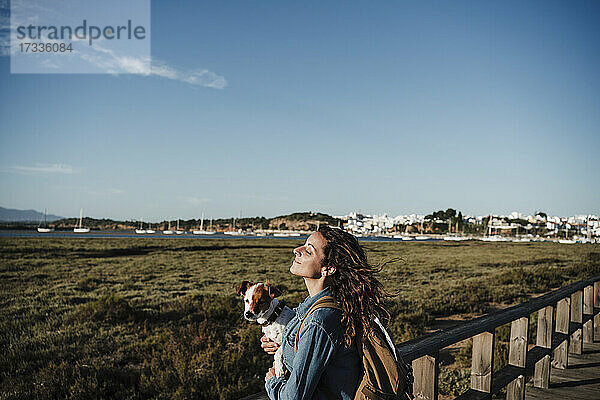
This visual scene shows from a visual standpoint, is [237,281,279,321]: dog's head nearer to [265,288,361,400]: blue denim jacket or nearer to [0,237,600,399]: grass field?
[265,288,361,400]: blue denim jacket

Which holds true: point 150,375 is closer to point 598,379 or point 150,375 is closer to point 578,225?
point 598,379

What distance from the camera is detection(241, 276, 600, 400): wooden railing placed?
7.70 feet

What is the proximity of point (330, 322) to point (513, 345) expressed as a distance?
2644 mm

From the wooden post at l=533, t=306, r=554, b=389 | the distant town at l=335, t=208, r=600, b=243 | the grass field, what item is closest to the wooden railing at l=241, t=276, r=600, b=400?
the wooden post at l=533, t=306, r=554, b=389

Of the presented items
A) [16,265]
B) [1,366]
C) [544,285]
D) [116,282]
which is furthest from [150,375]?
[16,265]

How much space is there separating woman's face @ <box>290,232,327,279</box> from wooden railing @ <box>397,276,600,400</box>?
688mm

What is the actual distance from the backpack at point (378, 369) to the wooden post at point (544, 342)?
3.15 metres

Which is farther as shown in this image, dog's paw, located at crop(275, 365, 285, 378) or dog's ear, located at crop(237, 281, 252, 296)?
dog's ear, located at crop(237, 281, 252, 296)

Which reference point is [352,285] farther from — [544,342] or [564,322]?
[564,322]

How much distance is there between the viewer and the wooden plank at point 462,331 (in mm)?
2182

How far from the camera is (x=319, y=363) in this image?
1.47m

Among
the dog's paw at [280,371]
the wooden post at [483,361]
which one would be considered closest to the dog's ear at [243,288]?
the dog's paw at [280,371]

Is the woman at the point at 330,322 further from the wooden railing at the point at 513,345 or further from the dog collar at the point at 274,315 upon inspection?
the wooden railing at the point at 513,345

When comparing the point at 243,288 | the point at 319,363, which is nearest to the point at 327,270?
the point at 319,363
